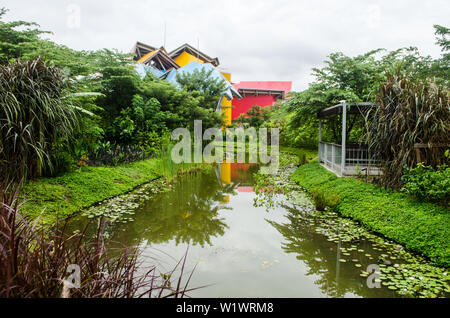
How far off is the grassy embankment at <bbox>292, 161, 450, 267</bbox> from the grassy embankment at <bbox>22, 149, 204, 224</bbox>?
16.7 feet

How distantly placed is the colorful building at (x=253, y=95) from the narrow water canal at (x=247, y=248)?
22013 millimetres

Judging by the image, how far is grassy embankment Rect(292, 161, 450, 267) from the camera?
13.7 feet

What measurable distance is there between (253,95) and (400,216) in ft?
83.5

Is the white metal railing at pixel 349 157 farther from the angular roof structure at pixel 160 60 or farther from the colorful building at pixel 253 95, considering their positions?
the colorful building at pixel 253 95

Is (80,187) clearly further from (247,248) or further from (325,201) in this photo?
(325,201)

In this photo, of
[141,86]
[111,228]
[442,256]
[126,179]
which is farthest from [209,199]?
[141,86]

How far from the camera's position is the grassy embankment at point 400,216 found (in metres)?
4.18

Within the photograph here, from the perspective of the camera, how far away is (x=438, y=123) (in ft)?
19.2

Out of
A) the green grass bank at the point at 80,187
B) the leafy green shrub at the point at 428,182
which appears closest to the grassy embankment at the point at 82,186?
the green grass bank at the point at 80,187

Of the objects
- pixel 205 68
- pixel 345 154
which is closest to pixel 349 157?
pixel 345 154

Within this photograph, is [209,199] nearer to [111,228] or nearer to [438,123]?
[111,228]

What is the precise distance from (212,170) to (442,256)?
969 centimetres

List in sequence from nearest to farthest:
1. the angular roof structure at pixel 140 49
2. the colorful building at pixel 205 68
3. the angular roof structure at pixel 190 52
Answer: the colorful building at pixel 205 68 → the angular roof structure at pixel 140 49 → the angular roof structure at pixel 190 52

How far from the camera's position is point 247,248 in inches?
182
